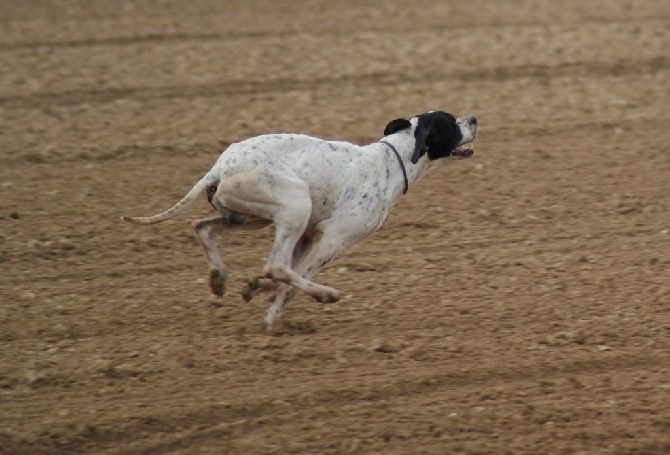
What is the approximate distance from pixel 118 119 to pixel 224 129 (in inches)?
36.9

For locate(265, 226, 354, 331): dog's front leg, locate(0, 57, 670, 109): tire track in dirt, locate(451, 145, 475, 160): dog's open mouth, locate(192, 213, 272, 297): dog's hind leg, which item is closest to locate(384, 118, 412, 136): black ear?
locate(451, 145, 475, 160): dog's open mouth

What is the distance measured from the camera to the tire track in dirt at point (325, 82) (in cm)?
1101

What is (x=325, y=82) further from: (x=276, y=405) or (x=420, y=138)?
(x=276, y=405)

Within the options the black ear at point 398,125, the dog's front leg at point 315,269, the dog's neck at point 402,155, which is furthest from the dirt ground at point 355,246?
the black ear at point 398,125

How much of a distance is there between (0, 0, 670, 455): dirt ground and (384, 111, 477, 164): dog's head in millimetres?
873

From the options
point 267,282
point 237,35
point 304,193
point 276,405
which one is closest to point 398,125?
point 304,193

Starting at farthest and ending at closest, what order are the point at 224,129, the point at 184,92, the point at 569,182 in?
the point at 184,92 → the point at 224,129 → the point at 569,182

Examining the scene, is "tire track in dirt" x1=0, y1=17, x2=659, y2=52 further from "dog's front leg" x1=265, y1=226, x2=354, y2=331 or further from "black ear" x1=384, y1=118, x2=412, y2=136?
"dog's front leg" x1=265, y1=226, x2=354, y2=331

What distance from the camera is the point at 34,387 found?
20.6 feet

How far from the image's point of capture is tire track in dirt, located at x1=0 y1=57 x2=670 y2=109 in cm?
1101

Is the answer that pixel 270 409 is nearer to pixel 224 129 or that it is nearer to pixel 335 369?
pixel 335 369

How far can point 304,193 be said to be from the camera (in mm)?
6594

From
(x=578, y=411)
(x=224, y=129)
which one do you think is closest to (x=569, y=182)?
(x=224, y=129)

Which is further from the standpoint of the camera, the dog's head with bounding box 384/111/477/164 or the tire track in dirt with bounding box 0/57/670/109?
the tire track in dirt with bounding box 0/57/670/109
